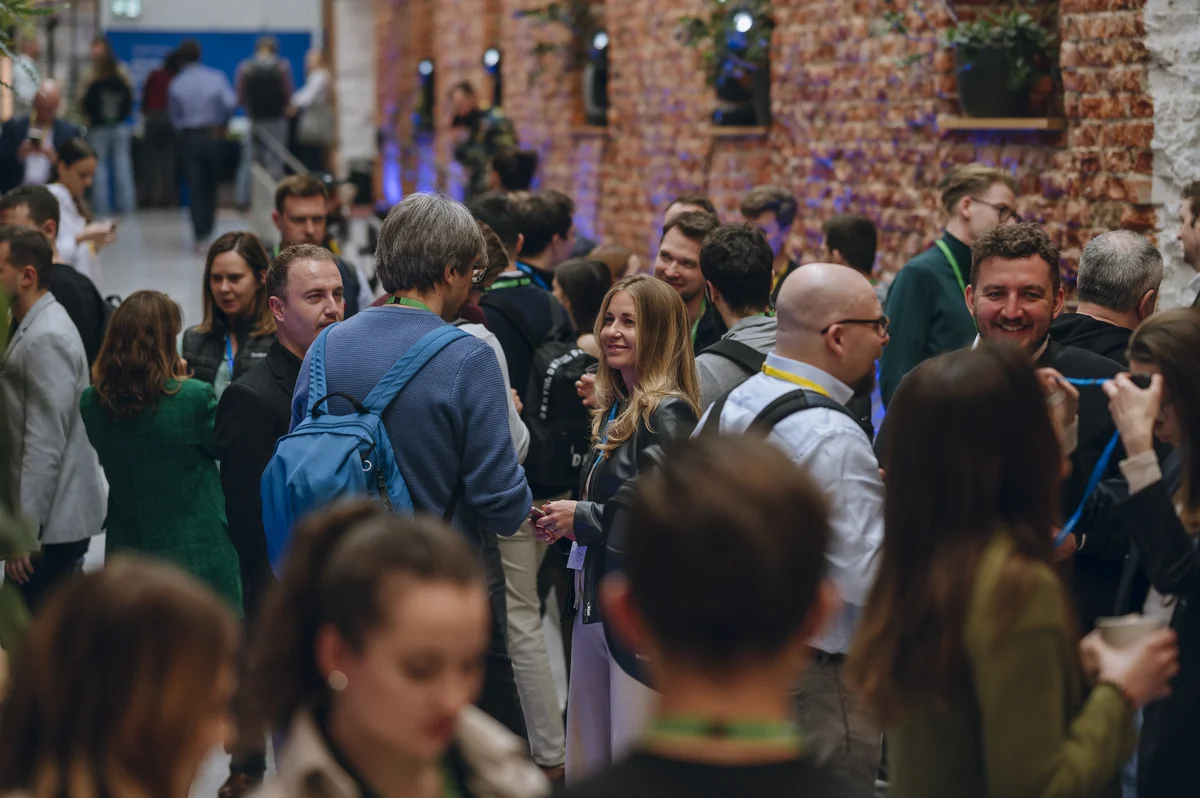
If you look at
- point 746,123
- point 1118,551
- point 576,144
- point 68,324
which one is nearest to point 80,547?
point 68,324

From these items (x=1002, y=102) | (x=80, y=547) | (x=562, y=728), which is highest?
(x=1002, y=102)

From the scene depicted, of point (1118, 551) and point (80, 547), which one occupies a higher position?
point (1118, 551)

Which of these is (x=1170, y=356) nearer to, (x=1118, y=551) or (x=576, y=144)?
(x=1118, y=551)

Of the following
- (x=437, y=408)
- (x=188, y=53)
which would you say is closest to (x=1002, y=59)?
(x=437, y=408)

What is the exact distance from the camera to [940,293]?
4859mm

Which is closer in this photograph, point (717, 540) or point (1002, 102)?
point (717, 540)

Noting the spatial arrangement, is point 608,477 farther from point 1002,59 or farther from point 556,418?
point 1002,59

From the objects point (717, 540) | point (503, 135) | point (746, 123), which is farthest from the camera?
point (503, 135)

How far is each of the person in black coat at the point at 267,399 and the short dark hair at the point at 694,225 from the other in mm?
1239

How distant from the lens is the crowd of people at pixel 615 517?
151 centimetres

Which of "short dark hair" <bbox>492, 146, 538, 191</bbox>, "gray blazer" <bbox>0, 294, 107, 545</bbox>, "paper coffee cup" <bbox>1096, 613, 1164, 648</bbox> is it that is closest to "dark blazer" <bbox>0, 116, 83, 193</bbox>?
"short dark hair" <bbox>492, 146, 538, 191</bbox>

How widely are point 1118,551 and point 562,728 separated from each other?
2.12 metres

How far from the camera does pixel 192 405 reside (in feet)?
13.2

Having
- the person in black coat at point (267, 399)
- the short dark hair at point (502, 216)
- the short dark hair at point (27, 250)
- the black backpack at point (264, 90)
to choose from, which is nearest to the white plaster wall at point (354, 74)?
the black backpack at point (264, 90)
